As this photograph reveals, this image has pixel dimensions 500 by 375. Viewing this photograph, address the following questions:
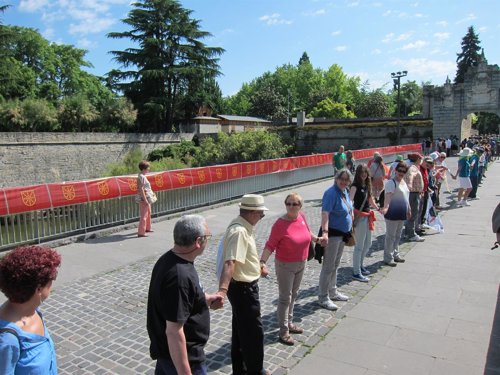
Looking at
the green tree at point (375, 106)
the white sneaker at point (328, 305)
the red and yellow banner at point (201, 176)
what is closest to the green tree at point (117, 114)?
the red and yellow banner at point (201, 176)

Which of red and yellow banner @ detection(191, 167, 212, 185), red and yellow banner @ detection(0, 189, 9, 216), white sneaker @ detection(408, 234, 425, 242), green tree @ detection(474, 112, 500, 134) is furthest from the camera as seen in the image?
green tree @ detection(474, 112, 500, 134)

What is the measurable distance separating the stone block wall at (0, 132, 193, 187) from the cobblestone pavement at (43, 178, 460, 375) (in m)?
28.1

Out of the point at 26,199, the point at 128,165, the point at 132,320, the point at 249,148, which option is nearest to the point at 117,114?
the point at 128,165

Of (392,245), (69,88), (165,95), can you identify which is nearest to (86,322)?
(392,245)

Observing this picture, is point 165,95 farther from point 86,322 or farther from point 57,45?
point 86,322

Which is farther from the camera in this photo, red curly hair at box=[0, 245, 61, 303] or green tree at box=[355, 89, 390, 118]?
green tree at box=[355, 89, 390, 118]

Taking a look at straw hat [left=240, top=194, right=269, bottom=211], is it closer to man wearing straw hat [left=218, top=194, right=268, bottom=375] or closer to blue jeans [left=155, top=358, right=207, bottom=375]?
man wearing straw hat [left=218, top=194, right=268, bottom=375]

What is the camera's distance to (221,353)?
14.6 feet

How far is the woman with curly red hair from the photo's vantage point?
79.4 inches

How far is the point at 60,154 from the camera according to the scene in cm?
3422

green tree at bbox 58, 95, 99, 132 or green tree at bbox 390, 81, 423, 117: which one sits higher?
green tree at bbox 390, 81, 423, 117

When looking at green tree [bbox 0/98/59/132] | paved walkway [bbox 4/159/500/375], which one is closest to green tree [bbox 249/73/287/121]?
green tree [bbox 0/98/59/132]

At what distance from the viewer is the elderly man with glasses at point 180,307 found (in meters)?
2.46

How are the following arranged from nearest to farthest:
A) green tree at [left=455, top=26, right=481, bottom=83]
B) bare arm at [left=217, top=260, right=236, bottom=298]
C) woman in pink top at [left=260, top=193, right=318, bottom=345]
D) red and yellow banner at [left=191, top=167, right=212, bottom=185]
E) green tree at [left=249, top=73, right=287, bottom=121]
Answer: bare arm at [left=217, top=260, right=236, bottom=298], woman in pink top at [left=260, top=193, right=318, bottom=345], red and yellow banner at [left=191, top=167, right=212, bottom=185], green tree at [left=455, top=26, right=481, bottom=83], green tree at [left=249, top=73, right=287, bottom=121]
